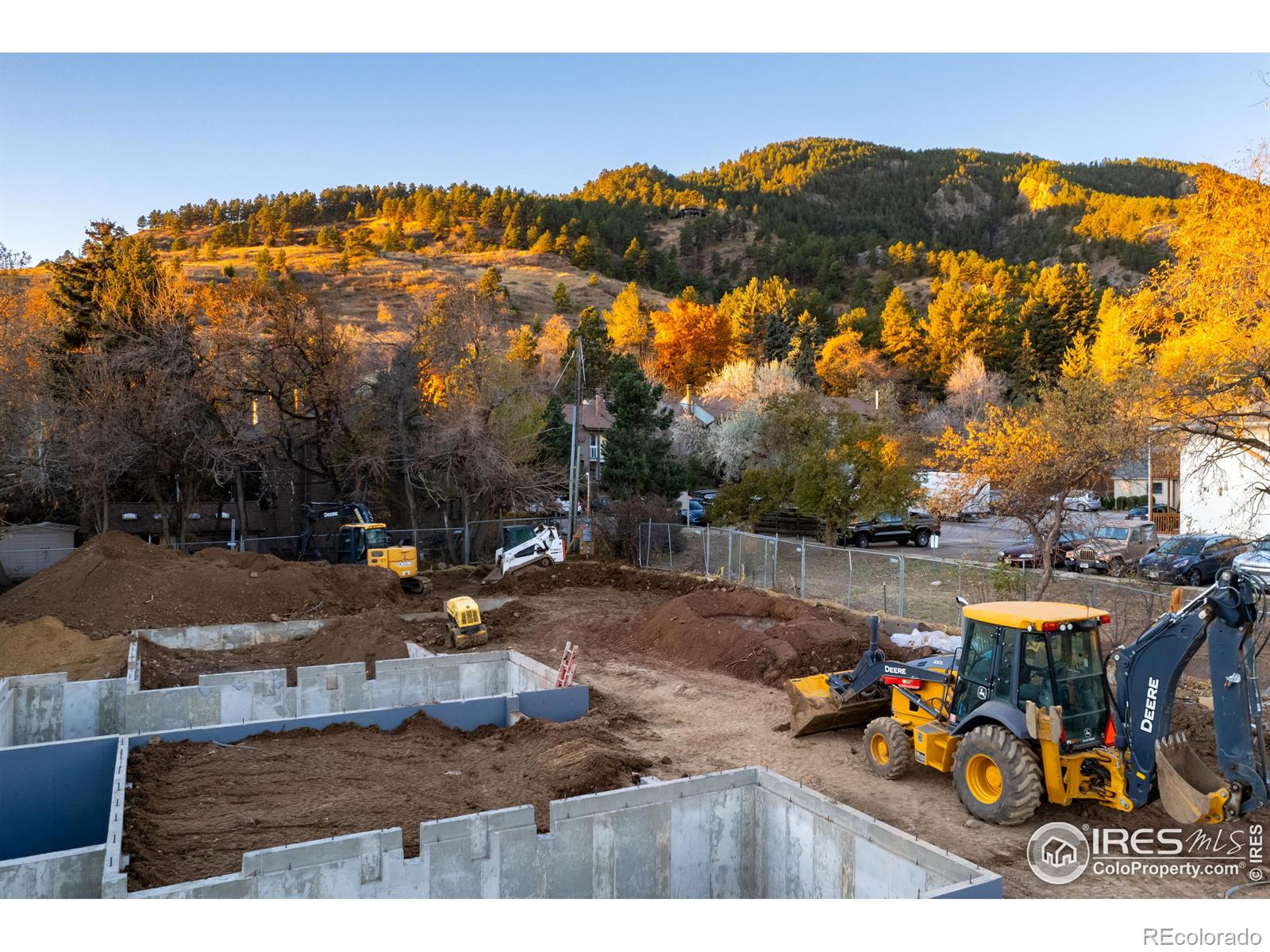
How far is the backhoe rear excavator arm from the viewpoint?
7.21 meters

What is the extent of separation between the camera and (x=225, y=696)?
539 inches

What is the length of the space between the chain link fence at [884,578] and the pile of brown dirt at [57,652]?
14790mm

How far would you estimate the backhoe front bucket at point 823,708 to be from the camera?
11750 mm

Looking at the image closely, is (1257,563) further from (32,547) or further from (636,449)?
(32,547)

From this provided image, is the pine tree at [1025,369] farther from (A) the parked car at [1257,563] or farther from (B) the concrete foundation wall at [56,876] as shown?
(B) the concrete foundation wall at [56,876]

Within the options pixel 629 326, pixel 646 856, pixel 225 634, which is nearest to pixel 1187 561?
pixel 646 856

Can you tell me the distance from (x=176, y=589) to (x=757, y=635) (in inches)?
552

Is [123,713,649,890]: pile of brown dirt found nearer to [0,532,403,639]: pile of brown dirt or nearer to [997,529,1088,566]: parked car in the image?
[0,532,403,639]: pile of brown dirt

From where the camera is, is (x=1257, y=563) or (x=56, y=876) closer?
(x=56, y=876)

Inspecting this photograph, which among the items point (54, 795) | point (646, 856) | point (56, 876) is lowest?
point (54, 795)

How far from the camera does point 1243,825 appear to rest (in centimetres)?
875

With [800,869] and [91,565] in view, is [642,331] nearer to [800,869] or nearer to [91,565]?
[91,565]

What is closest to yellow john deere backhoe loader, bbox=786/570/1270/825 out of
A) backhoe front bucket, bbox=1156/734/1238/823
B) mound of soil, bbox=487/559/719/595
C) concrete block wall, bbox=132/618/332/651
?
backhoe front bucket, bbox=1156/734/1238/823

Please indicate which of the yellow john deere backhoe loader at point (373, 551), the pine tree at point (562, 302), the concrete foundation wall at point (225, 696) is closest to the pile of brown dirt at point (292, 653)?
the concrete foundation wall at point (225, 696)
